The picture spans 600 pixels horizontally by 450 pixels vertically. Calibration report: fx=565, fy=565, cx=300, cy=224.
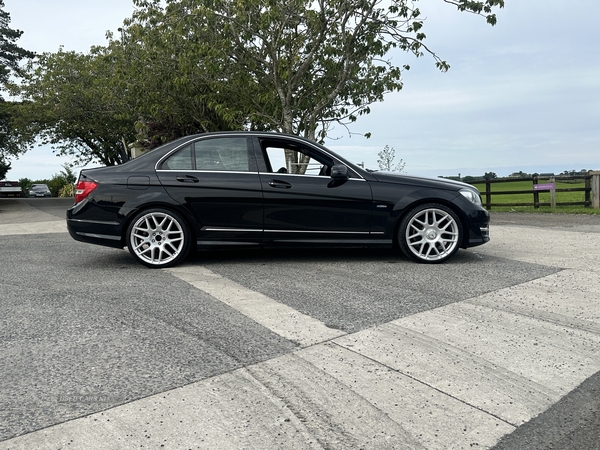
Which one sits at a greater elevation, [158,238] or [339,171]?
[339,171]

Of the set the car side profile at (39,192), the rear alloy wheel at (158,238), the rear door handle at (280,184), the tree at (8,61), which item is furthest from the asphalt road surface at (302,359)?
the car side profile at (39,192)

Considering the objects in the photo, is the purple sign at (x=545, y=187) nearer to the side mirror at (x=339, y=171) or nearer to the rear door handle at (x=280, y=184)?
the side mirror at (x=339, y=171)

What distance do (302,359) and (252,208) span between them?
3.44 m

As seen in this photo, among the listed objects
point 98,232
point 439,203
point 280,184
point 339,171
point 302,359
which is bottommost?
point 302,359

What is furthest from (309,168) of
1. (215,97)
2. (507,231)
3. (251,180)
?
(215,97)

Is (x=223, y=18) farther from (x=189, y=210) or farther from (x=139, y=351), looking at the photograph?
(x=139, y=351)

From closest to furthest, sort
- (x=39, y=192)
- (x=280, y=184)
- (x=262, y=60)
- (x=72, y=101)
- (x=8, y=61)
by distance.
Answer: (x=280, y=184) → (x=262, y=60) → (x=72, y=101) → (x=8, y=61) → (x=39, y=192)

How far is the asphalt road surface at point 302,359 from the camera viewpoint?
102 inches

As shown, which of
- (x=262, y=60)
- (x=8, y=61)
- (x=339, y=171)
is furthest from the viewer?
(x=8, y=61)

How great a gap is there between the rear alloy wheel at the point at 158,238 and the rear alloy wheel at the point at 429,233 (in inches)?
103

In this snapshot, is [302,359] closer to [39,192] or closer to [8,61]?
[8,61]

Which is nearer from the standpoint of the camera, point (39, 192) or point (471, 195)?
point (471, 195)

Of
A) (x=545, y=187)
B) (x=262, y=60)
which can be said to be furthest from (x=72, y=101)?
(x=545, y=187)

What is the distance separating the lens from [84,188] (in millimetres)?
6715
